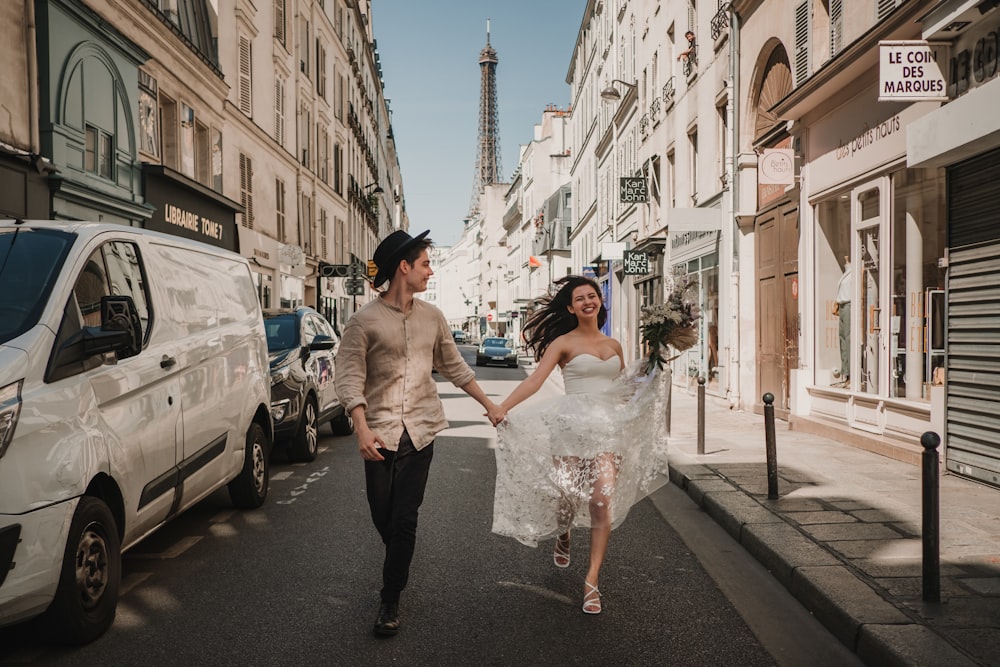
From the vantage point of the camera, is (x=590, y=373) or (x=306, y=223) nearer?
(x=590, y=373)

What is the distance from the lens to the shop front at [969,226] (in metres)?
7.48

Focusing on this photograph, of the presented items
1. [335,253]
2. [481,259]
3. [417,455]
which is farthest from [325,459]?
[481,259]

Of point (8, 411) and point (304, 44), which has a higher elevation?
point (304, 44)

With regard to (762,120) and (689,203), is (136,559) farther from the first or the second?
(689,203)

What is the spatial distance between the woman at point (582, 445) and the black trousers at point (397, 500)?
2.46 ft

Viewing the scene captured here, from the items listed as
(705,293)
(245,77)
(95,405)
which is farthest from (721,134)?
(95,405)

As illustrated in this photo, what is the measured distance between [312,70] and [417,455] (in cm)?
3014

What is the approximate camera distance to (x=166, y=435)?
5031 mm

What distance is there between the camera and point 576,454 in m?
4.84

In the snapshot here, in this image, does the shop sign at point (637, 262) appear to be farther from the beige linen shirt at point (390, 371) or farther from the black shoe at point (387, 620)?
the black shoe at point (387, 620)

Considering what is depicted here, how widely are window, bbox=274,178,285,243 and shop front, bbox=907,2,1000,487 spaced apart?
21.2 metres

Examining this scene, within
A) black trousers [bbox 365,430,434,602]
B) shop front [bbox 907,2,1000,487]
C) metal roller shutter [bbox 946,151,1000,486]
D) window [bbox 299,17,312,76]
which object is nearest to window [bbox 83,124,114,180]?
black trousers [bbox 365,430,434,602]

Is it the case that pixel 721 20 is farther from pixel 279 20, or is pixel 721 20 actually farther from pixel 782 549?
pixel 279 20

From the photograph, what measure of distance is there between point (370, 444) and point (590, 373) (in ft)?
4.52
